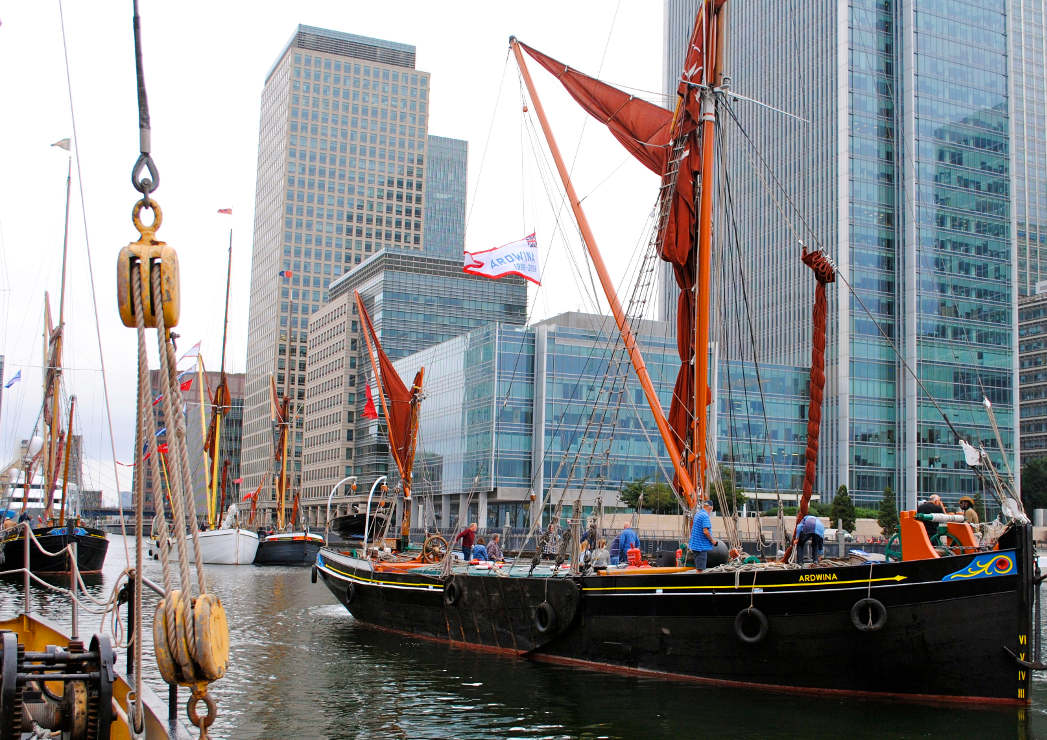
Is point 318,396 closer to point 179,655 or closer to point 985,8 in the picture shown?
Answer: point 985,8

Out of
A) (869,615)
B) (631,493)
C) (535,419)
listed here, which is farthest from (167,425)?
(535,419)

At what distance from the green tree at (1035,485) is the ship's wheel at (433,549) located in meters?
103

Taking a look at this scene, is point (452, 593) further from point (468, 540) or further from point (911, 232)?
point (911, 232)

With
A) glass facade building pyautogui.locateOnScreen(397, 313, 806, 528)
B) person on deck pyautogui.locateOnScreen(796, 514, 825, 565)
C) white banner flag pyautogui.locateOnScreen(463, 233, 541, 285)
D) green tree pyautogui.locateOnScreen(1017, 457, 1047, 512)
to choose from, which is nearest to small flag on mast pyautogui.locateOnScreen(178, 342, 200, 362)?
glass facade building pyautogui.locateOnScreen(397, 313, 806, 528)

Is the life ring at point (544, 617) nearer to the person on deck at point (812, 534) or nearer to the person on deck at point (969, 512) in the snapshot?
the person on deck at point (812, 534)

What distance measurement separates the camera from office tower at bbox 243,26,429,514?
184 m

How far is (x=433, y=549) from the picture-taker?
1182 inches

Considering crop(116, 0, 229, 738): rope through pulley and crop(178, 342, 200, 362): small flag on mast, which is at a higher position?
crop(178, 342, 200, 362): small flag on mast

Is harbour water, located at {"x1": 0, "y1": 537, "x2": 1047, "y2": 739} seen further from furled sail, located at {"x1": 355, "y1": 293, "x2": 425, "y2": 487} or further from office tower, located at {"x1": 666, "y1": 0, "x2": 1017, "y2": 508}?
office tower, located at {"x1": 666, "y1": 0, "x2": 1017, "y2": 508}

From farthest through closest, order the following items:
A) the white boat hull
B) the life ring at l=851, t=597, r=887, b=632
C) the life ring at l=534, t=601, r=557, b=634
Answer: the white boat hull
the life ring at l=534, t=601, r=557, b=634
the life ring at l=851, t=597, r=887, b=632

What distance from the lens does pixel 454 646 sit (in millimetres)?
24062

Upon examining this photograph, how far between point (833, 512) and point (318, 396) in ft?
283

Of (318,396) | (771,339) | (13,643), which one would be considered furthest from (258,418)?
(13,643)

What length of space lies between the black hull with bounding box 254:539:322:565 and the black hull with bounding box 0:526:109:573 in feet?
56.4
